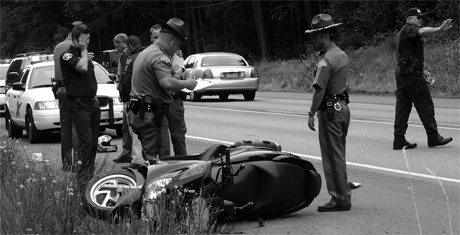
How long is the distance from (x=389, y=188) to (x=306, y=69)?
27638 millimetres

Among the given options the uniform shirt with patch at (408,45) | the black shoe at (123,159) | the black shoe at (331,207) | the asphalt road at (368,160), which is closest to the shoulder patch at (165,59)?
the asphalt road at (368,160)

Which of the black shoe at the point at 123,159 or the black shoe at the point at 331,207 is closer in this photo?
the black shoe at the point at 331,207

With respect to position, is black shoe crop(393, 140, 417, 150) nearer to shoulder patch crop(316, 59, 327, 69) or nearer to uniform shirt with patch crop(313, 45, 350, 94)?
uniform shirt with patch crop(313, 45, 350, 94)

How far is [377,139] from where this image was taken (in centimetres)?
1525

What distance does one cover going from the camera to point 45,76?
17.8 meters

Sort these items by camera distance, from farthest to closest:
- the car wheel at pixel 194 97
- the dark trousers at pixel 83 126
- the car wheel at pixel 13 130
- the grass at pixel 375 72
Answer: the car wheel at pixel 194 97
the grass at pixel 375 72
the car wheel at pixel 13 130
the dark trousers at pixel 83 126

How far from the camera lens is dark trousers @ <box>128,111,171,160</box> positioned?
8867 millimetres

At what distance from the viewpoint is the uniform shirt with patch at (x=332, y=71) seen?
881 centimetres

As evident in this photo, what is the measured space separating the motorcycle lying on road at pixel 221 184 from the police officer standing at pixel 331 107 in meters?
0.53

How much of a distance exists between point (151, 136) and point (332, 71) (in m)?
1.76

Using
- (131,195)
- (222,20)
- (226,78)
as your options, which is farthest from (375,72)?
(222,20)

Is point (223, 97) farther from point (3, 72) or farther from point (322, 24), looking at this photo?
point (322, 24)

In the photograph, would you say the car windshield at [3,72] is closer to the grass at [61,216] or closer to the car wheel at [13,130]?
the car wheel at [13,130]

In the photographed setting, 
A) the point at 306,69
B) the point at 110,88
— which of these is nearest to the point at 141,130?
the point at 110,88
